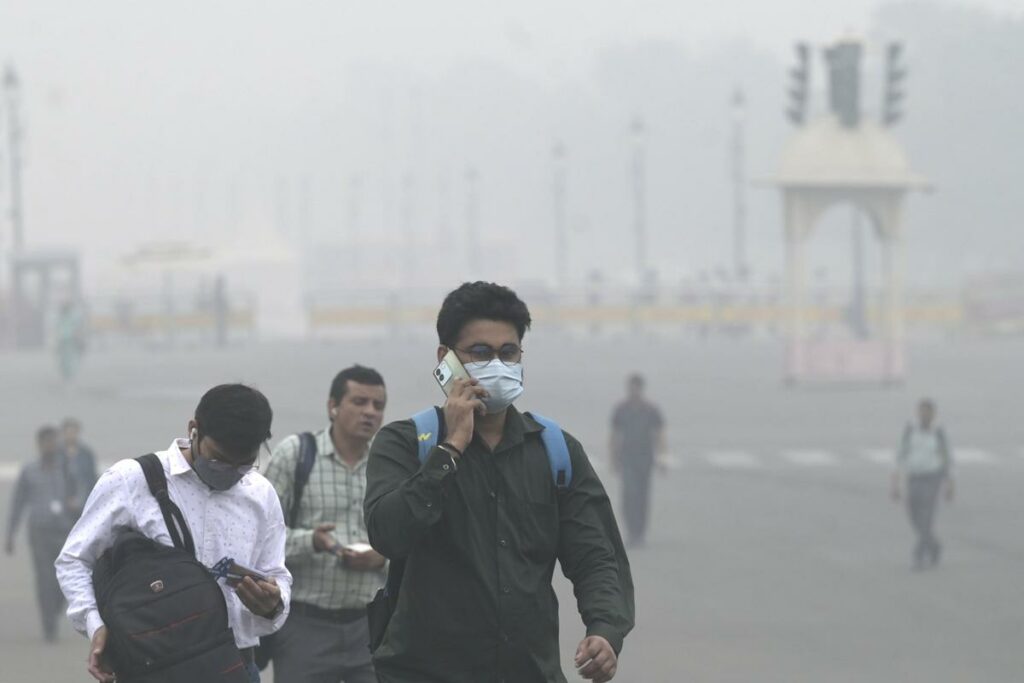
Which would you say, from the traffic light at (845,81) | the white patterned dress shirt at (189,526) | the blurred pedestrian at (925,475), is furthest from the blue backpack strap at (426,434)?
the traffic light at (845,81)

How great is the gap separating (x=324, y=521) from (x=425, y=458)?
204 centimetres

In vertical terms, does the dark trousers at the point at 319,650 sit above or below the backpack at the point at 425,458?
below

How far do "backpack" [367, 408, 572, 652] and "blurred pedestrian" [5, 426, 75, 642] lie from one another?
9.04 metres

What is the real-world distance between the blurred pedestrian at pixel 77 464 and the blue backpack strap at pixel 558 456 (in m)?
9.42

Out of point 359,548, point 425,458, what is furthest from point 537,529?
point 359,548

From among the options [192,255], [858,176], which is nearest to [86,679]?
[858,176]

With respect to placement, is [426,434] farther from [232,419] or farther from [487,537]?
[232,419]

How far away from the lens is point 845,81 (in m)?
30.3

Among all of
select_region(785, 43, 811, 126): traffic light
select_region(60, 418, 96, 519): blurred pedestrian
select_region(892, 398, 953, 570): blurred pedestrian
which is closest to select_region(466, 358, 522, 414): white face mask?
select_region(60, 418, 96, 519): blurred pedestrian

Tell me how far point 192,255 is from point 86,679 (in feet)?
172

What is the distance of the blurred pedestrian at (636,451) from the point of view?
17.9 m

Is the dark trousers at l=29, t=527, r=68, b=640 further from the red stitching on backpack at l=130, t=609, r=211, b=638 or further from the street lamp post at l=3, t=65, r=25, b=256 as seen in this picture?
the street lamp post at l=3, t=65, r=25, b=256

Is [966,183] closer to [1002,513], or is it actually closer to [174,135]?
[1002,513]

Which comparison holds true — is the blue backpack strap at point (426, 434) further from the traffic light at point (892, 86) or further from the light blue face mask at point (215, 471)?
the traffic light at point (892, 86)
